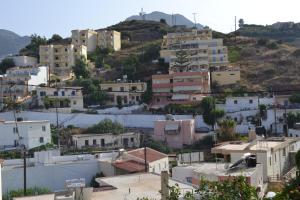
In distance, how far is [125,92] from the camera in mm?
41406

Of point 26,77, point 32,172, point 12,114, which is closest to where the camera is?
point 32,172

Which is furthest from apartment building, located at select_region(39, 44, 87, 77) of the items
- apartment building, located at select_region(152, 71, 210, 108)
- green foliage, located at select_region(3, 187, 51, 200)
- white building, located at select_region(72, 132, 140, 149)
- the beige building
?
green foliage, located at select_region(3, 187, 51, 200)

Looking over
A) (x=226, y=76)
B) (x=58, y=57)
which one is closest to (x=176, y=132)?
(x=226, y=76)

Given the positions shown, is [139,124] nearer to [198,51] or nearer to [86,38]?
[198,51]

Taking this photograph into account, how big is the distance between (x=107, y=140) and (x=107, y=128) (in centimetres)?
122

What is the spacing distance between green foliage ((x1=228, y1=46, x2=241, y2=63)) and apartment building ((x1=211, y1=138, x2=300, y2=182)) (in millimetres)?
30282

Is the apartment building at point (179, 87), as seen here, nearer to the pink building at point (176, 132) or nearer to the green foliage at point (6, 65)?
the pink building at point (176, 132)

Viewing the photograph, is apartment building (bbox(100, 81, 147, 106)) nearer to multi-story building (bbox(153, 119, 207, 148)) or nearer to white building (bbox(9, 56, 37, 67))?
multi-story building (bbox(153, 119, 207, 148))

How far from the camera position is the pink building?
112 ft

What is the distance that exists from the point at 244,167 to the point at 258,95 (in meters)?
23.5

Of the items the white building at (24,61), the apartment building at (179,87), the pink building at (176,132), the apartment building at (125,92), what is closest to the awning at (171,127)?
the pink building at (176,132)

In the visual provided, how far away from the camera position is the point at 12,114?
→ 124 ft

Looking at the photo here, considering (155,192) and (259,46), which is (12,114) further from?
(259,46)

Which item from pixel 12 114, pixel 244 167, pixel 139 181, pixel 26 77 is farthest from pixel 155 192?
pixel 26 77
